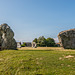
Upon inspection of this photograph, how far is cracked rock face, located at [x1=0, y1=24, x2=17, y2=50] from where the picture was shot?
2209cm

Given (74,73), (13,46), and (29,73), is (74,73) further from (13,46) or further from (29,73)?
(13,46)

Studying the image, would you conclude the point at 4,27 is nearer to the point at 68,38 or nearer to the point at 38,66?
the point at 38,66

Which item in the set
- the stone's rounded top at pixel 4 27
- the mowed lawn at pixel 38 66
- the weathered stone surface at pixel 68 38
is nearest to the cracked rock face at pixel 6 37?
the stone's rounded top at pixel 4 27

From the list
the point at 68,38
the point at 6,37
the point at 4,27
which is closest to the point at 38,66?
the point at 6,37

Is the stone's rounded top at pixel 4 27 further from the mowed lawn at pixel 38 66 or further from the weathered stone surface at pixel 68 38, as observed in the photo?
the weathered stone surface at pixel 68 38

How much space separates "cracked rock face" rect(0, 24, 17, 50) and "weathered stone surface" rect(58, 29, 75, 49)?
50.7 feet

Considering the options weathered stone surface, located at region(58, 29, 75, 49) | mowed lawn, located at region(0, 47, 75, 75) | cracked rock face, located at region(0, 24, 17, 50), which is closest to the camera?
mowed lawn, located at region(0, 47, 75, 75)

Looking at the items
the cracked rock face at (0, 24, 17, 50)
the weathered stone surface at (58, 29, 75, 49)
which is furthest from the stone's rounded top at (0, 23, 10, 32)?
the weathered stone surface at (58, 29, 75, 49)

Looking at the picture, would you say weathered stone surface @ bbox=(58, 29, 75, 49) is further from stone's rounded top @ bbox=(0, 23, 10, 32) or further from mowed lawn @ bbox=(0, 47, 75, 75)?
stone's rounded top @ bbox=(0, 23, 10, 32)

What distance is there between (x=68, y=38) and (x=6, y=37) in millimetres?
18995

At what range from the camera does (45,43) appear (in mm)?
A: 71625

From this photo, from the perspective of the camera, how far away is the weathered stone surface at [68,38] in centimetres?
2495

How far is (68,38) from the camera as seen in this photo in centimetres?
2573

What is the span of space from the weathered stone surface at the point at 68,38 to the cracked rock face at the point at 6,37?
50.7 feet
